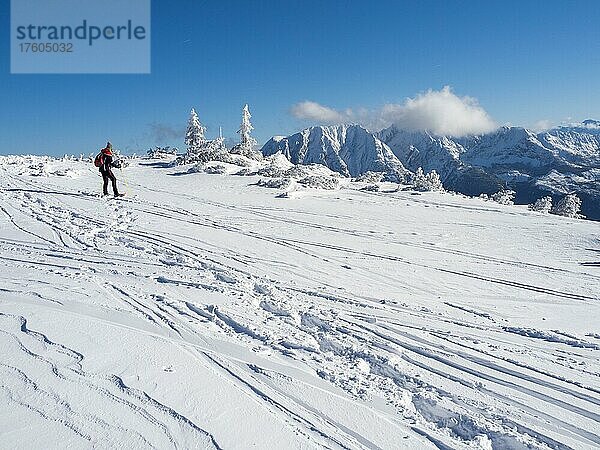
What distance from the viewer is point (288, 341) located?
5.82 meters

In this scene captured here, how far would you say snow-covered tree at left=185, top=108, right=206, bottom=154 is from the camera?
49.7 metres

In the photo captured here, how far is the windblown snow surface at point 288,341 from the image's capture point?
408 cm

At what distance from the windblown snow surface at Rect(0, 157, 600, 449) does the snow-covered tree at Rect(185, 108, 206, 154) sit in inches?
1517

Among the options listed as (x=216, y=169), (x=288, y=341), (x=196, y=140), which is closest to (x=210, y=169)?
(x=216, y=169)

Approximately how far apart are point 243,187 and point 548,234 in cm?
1639

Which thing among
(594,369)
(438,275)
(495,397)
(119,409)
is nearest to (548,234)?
(438,275)

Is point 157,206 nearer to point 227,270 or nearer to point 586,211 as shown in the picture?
point 227,270

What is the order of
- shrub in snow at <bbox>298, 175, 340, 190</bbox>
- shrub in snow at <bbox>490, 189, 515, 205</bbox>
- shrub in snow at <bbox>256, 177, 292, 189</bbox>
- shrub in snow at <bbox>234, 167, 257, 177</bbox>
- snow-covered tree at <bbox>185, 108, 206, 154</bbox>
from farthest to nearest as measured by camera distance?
snow-covered tree at <bbox>185, 108, 206, 154</bbox> < shrub in snow at <bbox>490, 189, 515, 205</bbox> < shrub in snow at <bbox>234, 167, 257, 177</bbox> < shrub in snow at <bbox>298, 175, 340, 190</bbox> < shrub in snow at <bbox>256, 177, 292, 189</bbox>

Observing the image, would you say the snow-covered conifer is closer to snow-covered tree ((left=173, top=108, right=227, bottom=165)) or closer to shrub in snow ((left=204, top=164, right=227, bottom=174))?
snow-covered tree ((left=173, top=108, right=227, bottom=165))

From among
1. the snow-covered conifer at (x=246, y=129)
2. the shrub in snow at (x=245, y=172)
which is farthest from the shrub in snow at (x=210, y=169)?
the snow-covered conifer at (x=246, y=129)

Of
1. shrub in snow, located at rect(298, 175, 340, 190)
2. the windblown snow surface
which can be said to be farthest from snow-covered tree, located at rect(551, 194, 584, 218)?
the windblown snow surface

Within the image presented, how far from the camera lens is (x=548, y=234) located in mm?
14883

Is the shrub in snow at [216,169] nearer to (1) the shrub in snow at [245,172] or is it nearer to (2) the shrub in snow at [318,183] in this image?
(1) the shrub in snow at [245,172]

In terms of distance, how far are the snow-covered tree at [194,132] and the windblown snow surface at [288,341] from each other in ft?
126
